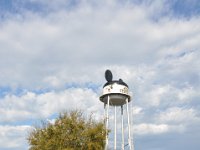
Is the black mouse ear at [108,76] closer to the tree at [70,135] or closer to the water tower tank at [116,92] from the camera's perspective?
the water tower tank at [116,92]

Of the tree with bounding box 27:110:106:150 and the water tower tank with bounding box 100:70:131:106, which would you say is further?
the water tower tank with bounding box 100:70:131:106

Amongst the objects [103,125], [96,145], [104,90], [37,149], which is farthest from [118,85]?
[37,149]

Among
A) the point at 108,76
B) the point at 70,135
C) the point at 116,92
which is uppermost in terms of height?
the point at 108,76

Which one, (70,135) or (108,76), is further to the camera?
(108,76)

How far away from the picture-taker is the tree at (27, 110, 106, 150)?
3606 cm

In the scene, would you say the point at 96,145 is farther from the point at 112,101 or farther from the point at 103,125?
the point at 112,101

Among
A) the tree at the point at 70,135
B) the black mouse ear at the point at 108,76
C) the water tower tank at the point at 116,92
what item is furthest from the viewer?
the black mouse ear at the point at 108,76

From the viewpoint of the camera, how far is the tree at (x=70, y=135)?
36.1 m

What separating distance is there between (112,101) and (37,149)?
11.2 m

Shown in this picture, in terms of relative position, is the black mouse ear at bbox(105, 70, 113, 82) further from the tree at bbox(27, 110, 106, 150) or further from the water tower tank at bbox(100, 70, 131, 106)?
the tree at bbox(27, 110, 106, 150)

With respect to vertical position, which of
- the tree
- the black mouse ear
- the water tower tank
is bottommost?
the tree

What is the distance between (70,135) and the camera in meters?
36.4

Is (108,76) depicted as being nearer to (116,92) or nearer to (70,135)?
(116,92)

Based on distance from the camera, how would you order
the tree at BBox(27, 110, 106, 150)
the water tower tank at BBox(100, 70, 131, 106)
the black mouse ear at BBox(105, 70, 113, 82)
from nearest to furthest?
1. the tree at BBox(27, 110, 106, 150)
2. the water tower tank at BBox(100, 70, 131, 106)
3. the black mouse ear at BBox(105, 70, 113, 82)
